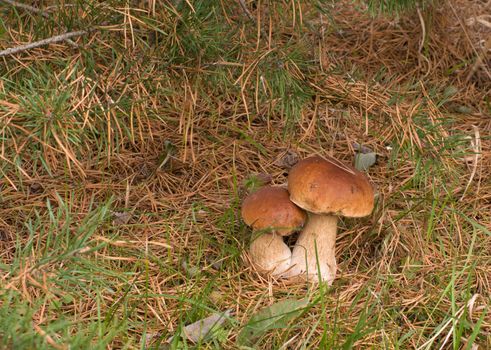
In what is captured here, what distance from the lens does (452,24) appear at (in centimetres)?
316

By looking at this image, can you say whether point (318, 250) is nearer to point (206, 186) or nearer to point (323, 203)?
point (323, 203)

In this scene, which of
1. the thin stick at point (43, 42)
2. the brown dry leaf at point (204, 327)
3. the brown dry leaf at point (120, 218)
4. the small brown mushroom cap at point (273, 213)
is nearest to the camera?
the brown dry leaf at point (204, 327)

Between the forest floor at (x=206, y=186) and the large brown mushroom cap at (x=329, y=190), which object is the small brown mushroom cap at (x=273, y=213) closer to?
the large brown mushroom cap at (x=329, y=190)

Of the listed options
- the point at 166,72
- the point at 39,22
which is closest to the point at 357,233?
the point at 166,72

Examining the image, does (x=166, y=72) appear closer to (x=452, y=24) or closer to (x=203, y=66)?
(x=203, y=66)

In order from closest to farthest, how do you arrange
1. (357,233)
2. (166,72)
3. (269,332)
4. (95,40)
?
(269,332) → (95,40) → (166,72) → (357,233)

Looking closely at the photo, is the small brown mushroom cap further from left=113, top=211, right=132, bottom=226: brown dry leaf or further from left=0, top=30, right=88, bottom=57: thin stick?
left=0, top=30, right=88, bottom=57: thin stick

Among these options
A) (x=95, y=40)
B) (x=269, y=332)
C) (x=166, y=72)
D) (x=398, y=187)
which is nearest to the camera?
(x=269, y=332)

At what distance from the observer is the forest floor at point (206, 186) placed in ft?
5.46

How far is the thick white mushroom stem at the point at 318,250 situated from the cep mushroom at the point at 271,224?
0.13ft

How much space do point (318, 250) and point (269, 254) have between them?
6.4 inches

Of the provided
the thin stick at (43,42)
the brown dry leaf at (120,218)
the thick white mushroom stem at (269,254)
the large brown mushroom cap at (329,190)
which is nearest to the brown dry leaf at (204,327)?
the thick white mushroom stem at (269,254)

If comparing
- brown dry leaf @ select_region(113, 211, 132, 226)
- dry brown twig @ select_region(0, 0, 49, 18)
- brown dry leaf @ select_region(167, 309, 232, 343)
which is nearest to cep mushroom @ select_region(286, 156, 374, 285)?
brown dry leaf @ select_region(167, 309, 232, 343)

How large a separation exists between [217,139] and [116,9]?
2.58 ft
